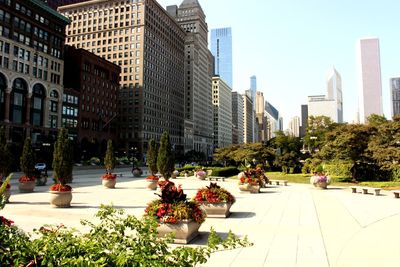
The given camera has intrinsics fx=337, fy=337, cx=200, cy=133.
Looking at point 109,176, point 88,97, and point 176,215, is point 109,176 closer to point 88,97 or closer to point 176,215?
point 176,215

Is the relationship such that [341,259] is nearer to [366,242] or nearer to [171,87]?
[366,242]

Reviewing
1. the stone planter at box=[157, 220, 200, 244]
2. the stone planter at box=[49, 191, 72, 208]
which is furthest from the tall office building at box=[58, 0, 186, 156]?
the stone planter at box=[157, 220, 200, 244]

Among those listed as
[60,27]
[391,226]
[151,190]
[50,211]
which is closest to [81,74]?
[60,27]

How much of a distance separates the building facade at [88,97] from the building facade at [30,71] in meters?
9.03

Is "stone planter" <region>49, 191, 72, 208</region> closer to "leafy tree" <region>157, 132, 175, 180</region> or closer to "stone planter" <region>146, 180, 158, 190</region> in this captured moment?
"leafy tree" <region>157, 132, 175, 180</region>

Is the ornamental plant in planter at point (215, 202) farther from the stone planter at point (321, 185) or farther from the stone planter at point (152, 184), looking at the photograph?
the stone planter at point (321, 185)

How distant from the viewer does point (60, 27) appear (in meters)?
95.4

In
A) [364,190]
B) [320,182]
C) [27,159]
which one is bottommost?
[364,190]

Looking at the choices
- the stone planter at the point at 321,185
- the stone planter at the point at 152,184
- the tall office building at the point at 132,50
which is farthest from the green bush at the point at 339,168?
the tall office building at the point at 132,50

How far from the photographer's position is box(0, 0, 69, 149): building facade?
76369 millimetres

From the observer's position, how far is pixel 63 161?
20.3 m

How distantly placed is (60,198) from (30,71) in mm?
74677

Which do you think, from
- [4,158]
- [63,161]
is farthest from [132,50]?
[63,161]

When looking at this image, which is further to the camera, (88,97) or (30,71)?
(88,97)
